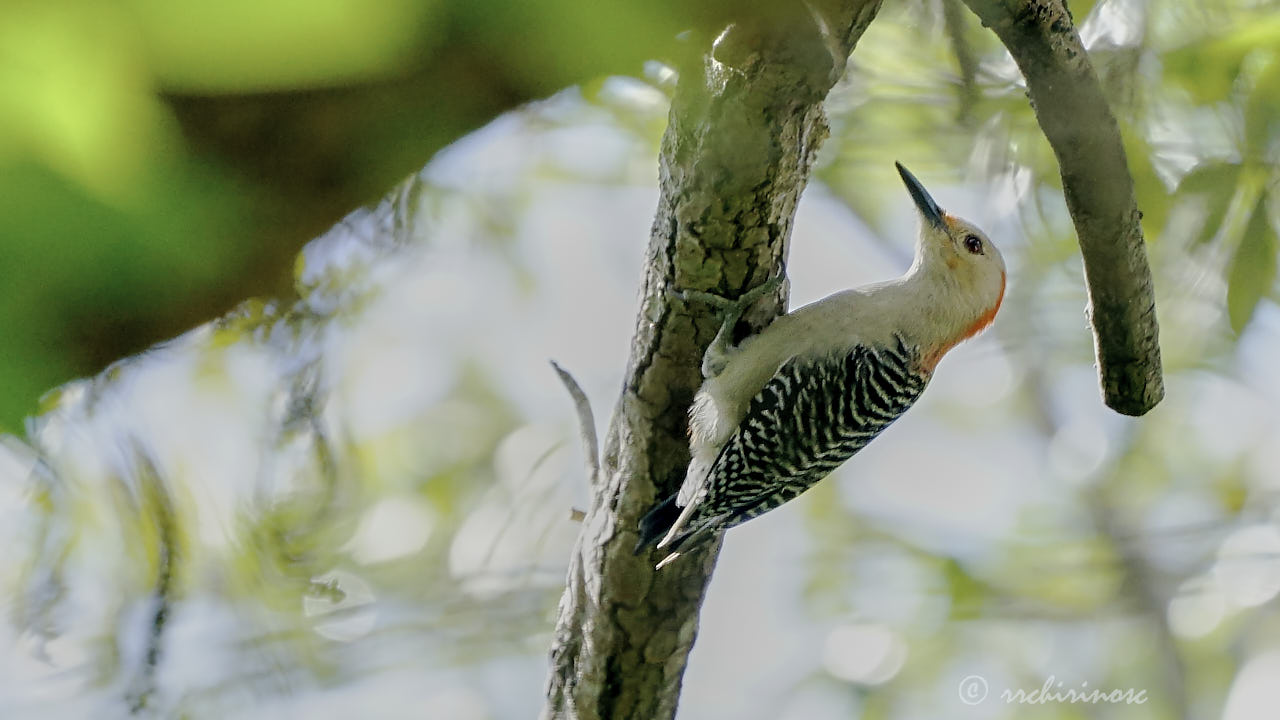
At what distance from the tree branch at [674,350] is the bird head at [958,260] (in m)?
1.27

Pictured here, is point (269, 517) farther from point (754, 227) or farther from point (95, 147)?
point (95, 147)

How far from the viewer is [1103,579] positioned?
23.6 feet

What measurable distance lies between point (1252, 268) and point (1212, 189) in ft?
1.40

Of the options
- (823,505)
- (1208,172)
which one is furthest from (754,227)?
(823,505)

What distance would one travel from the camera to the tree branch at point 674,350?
8.54ft

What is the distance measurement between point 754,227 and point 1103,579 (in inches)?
216

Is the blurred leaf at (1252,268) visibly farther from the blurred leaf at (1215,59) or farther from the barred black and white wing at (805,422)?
the barred black and white wing at (805,422)

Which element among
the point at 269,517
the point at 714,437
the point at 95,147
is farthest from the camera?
the point at 714,437

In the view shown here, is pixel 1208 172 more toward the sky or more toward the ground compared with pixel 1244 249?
more toward the sky

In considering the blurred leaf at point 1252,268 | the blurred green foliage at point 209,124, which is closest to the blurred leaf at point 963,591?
the blurred leaf at point 1252,268

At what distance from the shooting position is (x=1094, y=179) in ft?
9.70

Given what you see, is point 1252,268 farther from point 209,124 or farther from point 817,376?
point 209,124

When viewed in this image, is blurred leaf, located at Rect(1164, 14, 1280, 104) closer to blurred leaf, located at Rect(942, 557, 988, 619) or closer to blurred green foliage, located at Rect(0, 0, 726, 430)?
blurred leaf, located at Rect(942, 557, 988, 619)

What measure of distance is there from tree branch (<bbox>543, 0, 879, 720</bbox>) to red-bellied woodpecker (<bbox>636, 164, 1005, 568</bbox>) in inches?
3.2
